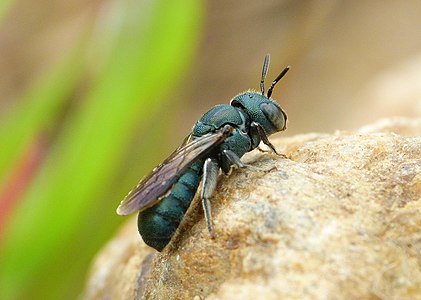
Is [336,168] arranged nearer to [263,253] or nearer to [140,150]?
[263,253]

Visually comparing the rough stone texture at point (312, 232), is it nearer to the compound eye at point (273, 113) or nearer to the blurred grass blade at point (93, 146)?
the compound eye at point (273, 113)

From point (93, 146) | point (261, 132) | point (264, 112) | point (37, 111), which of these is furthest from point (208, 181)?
point (37, 111)

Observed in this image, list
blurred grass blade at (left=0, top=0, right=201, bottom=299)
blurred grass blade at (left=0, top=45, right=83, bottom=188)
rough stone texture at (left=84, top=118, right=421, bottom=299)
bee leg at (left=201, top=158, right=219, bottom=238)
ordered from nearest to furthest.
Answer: rough stone texture at (left=84, top=118, right=421, bottom=299)
bee leg at (left=201, top=158, right=219, bottom=238)
blurred grass blade at (left=0, top=0, right=201, bottom=299)
blurred grass blade at (left=0, top=45, right=83, bottom=188)

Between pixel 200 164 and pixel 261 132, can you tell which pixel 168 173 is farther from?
pixel 261 132

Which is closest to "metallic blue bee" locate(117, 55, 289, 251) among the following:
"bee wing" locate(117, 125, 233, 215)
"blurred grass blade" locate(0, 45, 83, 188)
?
"bee wing" locate(117, 125, 233, 215)

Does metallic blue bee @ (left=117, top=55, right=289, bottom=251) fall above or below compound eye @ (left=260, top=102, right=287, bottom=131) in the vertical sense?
above

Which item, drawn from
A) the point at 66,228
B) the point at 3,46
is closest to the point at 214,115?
the point at 66,228

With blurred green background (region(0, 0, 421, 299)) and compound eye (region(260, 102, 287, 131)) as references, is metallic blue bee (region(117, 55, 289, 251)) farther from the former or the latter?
blurred green background (region(0, 0, 421, 299))
